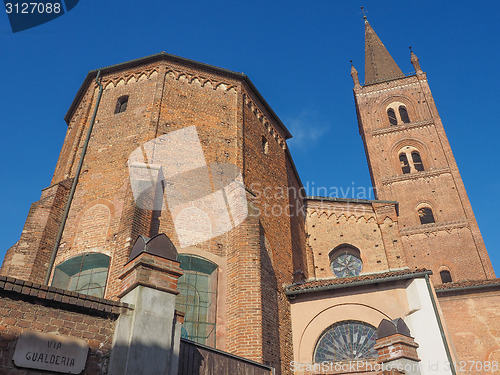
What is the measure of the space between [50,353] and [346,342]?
333 inches

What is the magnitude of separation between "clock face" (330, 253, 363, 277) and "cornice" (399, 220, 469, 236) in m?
8.58

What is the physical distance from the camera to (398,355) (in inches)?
317

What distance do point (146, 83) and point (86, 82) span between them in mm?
2625

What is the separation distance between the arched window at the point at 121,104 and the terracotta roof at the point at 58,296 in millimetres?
9011

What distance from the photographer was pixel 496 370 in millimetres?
13734

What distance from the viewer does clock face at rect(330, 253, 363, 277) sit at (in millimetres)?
17766

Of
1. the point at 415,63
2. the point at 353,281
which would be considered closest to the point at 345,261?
the point at 353,281

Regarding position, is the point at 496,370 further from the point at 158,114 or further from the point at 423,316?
the point at 158,114

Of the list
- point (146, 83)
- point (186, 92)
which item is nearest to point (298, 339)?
point (186, 92)

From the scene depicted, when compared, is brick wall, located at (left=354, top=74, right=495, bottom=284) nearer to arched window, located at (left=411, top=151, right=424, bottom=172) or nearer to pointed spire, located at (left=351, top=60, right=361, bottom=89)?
arched window, located at (left=411, top=151, right=424, bottom=172)

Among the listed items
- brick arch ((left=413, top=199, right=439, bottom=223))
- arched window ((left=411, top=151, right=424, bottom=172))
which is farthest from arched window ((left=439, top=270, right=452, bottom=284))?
arched window ((left=411, top=151, right=424, bottom=172))

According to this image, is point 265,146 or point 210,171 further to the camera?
point 265,146

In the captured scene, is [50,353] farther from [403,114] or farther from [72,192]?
[403,114]

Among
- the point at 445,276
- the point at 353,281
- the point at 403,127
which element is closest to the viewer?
the point at 353,281
